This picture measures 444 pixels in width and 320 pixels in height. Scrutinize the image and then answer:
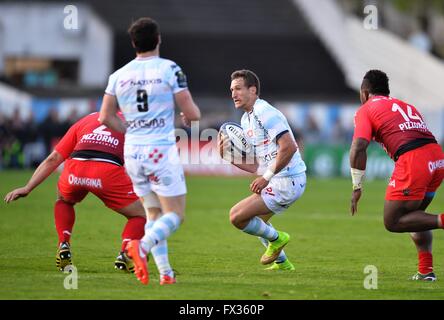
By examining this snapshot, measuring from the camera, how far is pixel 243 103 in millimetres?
11086

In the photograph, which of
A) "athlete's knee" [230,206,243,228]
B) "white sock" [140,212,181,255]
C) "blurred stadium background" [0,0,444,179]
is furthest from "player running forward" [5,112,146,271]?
"blurred stadium background" [0,0,444,179]

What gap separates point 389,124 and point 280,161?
4.22 ft

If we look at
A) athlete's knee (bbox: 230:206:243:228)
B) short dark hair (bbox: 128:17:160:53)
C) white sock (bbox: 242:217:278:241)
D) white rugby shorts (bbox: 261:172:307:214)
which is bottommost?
white sock (bbox: 242:217:278:241)

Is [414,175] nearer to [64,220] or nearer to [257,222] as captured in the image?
[257,222]

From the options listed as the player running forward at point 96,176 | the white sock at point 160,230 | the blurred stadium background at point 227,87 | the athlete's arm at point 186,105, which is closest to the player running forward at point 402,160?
the blurred stadium background at point 227,87

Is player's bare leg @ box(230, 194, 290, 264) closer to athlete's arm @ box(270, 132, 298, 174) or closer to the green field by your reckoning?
the green field

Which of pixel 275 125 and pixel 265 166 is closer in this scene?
pixel 275 125

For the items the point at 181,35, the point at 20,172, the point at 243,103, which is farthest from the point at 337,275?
the point at 181,35

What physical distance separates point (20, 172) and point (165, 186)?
22479 mm

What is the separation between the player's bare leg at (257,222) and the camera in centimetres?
1114

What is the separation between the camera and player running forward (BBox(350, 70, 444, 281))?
10523mm

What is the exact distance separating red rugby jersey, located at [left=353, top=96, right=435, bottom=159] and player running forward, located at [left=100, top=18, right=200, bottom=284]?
2.38 metres

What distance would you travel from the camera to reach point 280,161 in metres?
10.6

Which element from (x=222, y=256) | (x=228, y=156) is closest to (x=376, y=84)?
(x=228, y=156)
